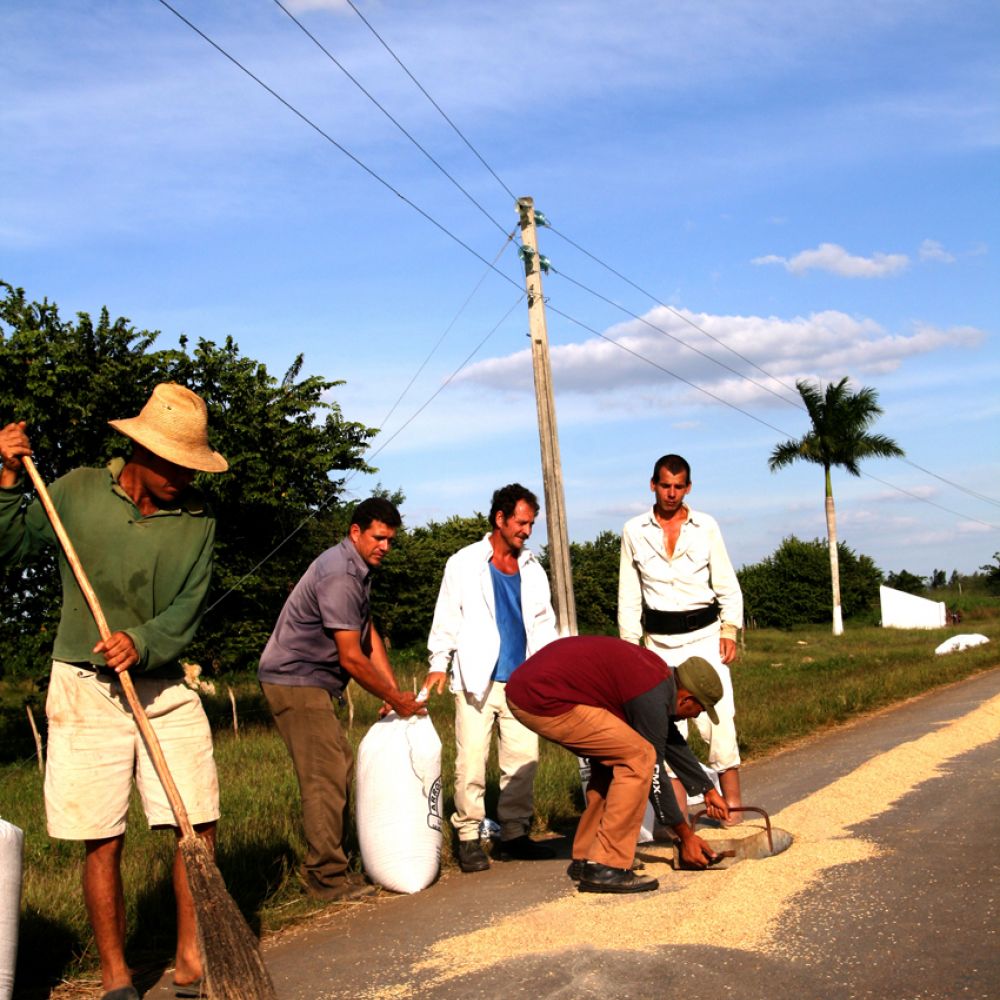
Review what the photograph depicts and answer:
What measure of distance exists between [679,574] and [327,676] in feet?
8.09

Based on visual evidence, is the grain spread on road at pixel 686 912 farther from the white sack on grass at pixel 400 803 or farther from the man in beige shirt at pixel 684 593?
the white sack on grass at pixel 400 803

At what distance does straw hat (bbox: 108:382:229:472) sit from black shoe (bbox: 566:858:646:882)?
9.42 feet

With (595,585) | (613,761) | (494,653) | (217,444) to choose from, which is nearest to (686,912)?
(613,761)

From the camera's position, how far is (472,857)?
23.6ft

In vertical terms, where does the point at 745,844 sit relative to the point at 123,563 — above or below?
below

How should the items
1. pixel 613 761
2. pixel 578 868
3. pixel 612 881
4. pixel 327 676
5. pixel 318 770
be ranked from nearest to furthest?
pixel 612 881
pixel 613 761
pixel 578 868
pixel 318 770
pixel 327 676

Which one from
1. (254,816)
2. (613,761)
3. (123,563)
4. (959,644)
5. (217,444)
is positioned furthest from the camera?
(959,644)

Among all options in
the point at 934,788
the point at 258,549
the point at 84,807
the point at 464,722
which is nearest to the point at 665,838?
the point at 464,722

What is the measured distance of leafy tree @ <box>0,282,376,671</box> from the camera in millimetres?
15398

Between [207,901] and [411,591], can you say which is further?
[411,591]

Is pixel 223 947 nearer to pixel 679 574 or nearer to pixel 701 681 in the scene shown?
pixel 701 681

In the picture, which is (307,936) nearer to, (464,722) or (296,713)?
(296,713)

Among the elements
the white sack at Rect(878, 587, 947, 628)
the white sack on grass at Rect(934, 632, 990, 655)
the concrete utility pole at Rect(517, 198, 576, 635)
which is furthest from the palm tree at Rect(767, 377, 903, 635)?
the concrete utility pole at Rect(517, 198, 576, 635)

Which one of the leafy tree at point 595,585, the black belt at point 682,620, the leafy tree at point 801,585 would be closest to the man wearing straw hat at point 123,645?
the black belt at point 682,620
